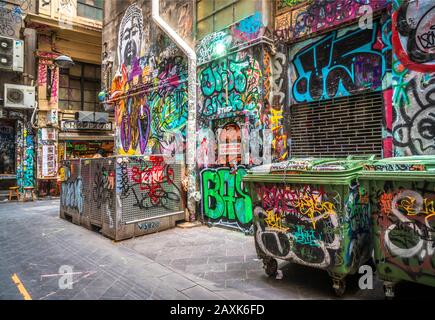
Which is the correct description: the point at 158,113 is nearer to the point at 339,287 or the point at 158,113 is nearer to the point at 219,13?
the point at 219,13

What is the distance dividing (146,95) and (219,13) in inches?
148

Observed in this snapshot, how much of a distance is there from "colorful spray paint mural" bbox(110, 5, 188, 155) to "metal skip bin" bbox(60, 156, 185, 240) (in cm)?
164

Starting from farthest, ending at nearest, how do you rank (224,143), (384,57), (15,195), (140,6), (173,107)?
(15,195)
(140,6)
(173,107)
(224,143)
(384,57)

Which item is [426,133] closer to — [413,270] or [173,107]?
[413,270]

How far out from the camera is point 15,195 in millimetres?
13883

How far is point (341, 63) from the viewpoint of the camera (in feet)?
18.7

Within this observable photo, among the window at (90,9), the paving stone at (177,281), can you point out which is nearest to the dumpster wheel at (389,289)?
the paving stone at (177,281)

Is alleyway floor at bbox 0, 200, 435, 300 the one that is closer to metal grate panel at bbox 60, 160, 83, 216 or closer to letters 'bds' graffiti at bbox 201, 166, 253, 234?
letters 'bds' graffiti at bbox 201, 166, 253, 234

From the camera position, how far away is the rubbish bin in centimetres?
288

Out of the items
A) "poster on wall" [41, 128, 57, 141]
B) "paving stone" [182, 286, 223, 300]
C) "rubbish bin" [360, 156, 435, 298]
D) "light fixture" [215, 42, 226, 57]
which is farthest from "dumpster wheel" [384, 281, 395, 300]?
"poster on wall" [41, 128, 57, 141]

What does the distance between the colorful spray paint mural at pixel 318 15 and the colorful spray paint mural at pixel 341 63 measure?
217 mm

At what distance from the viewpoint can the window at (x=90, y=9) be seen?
1512 centimetres
